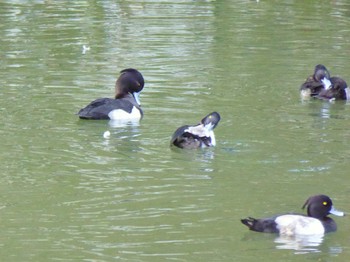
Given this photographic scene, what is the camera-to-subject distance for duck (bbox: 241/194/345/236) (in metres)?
11.4

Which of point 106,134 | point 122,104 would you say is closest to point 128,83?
point 122,104

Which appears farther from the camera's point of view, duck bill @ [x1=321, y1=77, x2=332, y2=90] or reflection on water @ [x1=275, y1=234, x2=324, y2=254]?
duck bill @ [x1=321, y1=77, x2=332, y2=90]

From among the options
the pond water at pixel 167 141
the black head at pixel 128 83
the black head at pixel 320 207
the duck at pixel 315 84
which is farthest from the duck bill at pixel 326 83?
the black head at pixel 320 207

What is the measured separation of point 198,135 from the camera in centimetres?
1472

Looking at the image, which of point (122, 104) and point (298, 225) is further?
point (122, 104)

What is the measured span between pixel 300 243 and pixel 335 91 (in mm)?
7060

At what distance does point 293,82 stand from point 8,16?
939 centimetres

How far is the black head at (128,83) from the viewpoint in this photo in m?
17.6

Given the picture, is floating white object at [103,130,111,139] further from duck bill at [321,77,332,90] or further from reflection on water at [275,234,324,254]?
reflection on water at [275,234,324,254]

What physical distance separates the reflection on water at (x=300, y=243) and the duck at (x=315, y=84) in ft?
22.3

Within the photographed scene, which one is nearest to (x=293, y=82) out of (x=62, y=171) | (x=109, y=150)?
(x=109, y=150)

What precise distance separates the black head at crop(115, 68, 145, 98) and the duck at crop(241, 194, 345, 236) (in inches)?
250

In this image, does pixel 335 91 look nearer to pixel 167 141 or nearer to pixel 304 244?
pixel 167 141

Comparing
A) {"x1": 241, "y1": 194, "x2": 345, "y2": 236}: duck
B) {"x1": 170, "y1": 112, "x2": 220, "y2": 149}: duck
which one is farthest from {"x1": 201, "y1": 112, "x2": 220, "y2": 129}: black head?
{"x1": 241, "y1": 194, "x2": 345, "y2": 236}: duck
